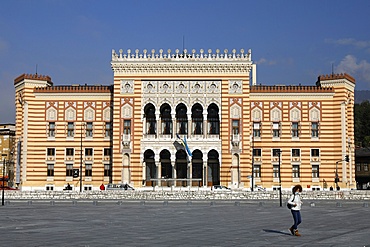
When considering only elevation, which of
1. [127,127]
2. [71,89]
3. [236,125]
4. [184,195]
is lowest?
[184,195]

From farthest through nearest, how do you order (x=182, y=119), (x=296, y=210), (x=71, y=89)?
(x=71, y=89) < (x=182, y=119) < (x=296, y=210)

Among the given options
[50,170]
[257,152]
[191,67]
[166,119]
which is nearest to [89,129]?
[50,170]

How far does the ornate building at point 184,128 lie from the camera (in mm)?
60031

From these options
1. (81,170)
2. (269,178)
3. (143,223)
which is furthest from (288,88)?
(143,223)

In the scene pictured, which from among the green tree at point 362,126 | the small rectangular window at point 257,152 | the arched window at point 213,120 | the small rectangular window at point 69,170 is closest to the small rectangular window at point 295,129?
the small rectangular window at point 257,152

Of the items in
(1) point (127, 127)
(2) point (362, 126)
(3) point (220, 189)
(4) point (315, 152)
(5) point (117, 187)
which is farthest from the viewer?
(2) point (362, 126)

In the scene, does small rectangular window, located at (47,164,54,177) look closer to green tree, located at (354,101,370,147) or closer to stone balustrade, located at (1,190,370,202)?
stone balustrade, located at (1,190,370,202)

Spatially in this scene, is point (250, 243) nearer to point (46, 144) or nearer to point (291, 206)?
point (291, 206)

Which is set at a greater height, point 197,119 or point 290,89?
point 290,89

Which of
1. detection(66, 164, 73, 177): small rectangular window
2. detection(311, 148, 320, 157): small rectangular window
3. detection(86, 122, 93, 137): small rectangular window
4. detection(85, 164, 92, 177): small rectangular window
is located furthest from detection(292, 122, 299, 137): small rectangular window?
detection(66, 164, 73, 177): small rectangular window

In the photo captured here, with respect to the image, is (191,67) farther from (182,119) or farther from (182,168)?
(182,168)

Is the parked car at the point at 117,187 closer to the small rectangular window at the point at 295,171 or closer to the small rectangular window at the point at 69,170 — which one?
the small rectangular window at the point at 69,170

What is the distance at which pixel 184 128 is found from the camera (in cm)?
6203

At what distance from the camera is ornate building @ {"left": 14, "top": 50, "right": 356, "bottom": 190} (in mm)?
60031
